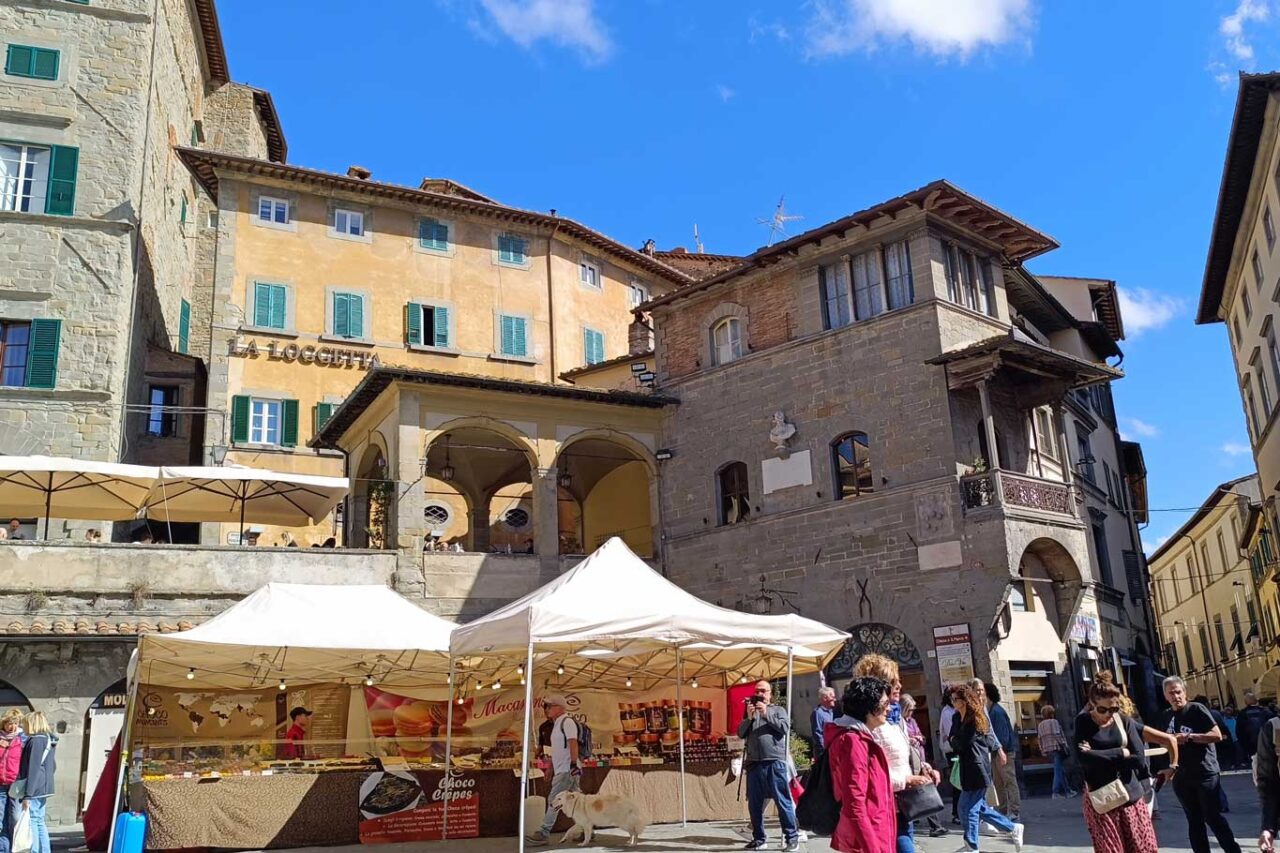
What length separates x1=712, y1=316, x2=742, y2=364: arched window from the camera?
23.7 metres

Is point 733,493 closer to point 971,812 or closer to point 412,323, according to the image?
point 412,323

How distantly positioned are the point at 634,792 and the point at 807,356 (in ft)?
37.6

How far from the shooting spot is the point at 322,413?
1107 inches

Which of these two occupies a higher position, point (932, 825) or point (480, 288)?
point (480, 288)

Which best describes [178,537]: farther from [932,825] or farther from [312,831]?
[932,825]

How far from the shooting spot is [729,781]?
13.2 m

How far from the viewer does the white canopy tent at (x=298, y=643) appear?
12221 mm

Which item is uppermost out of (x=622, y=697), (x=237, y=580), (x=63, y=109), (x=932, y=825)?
(x=63, y=109)

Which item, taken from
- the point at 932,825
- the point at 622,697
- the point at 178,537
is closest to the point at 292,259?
the point at 178,537

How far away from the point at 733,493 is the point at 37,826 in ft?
49.1

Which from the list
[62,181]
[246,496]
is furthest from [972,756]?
[62,181]

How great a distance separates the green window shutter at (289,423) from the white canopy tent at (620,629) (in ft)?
48.6

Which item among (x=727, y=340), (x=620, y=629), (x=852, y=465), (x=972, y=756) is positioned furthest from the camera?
(x=727, y=340)

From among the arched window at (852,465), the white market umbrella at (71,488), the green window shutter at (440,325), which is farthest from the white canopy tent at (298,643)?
the green window shutter at (440,325)
